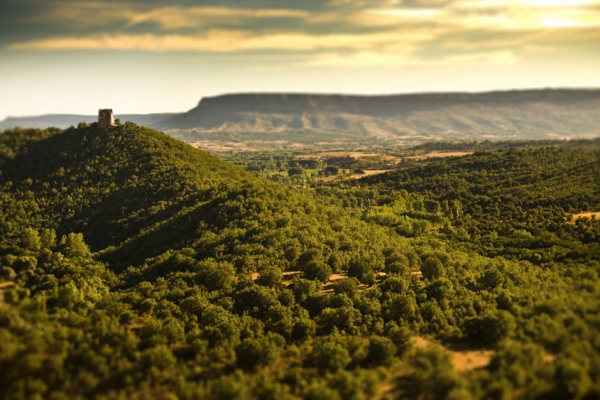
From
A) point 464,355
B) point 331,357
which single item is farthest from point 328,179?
point 331,357

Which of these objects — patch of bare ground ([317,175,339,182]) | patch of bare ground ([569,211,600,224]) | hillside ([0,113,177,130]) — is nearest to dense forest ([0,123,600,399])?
patch of bare ground ([569,211,600,224])

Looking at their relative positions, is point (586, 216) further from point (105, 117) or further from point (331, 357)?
point (105, 117)

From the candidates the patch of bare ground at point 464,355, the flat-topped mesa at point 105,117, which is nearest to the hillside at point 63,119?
the flat-topped mesa at point 105,117

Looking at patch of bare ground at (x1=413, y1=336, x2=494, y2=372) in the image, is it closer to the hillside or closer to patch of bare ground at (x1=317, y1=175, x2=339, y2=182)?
the hillside

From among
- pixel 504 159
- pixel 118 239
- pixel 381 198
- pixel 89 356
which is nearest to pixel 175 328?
pixel 89 356

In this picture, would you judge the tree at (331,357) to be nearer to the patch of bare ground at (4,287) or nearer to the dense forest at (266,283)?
the dense forest at (266,283)

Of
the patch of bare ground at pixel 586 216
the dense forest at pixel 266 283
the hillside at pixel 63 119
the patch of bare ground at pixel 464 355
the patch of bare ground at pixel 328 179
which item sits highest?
the hillside at pixel 63 119

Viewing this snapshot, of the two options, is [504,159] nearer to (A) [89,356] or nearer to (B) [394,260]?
(B) [394,260]
